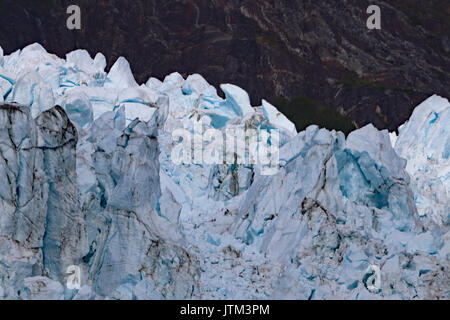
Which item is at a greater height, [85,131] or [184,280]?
[85,131]

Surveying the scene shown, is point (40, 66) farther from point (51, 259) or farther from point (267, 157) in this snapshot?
point (51, 259)

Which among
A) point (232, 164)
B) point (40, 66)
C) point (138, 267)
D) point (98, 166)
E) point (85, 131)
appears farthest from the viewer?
point (40, 66)

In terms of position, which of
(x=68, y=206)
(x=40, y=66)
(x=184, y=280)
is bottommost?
(x=184, y=280)

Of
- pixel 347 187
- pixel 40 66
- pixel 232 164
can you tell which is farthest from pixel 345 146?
pixel 40 66

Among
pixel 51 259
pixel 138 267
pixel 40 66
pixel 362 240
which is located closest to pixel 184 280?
pixel 138 267

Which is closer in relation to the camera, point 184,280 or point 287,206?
point 184,280

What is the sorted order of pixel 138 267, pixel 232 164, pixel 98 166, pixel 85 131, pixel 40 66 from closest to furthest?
pixel 138 267, pixel 98 166, pixel 85 131, pixel 232 164, pixel 40 66

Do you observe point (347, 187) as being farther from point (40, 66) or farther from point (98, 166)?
point (40, 66)
